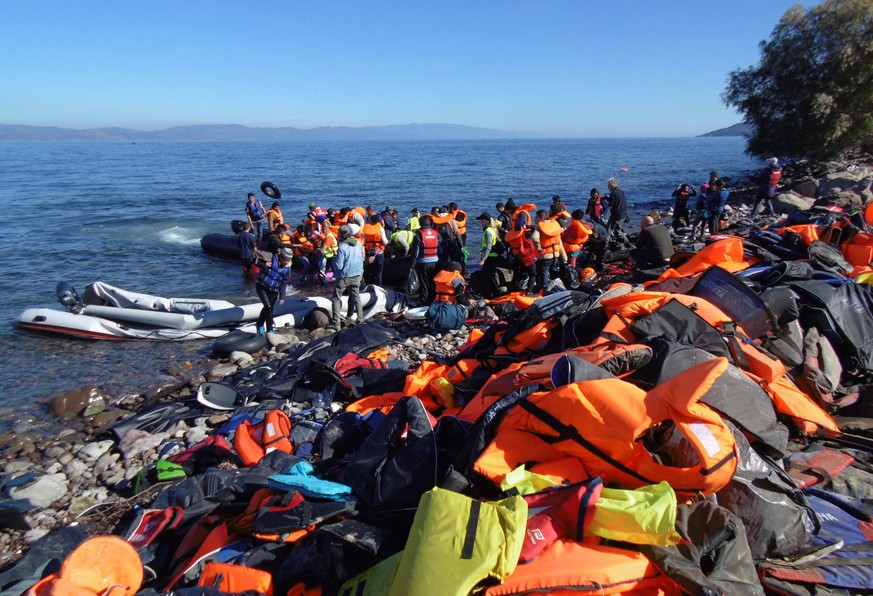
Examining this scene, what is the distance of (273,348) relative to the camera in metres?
8.84

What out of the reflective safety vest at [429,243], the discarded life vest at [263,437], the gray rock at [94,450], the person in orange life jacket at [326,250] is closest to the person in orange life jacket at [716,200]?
the reflective safety vest at [429,243]

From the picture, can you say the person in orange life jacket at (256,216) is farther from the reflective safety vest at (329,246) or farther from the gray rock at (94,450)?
the gray rock at (94,450)

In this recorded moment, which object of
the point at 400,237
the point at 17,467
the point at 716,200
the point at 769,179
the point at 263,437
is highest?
the point at 769,179

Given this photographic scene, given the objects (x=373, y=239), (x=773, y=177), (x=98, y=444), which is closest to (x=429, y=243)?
(x=373, y=239)

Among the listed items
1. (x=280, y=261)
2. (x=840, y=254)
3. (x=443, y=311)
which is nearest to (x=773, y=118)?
(x=840, y=254)

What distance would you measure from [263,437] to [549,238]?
6.38 metres

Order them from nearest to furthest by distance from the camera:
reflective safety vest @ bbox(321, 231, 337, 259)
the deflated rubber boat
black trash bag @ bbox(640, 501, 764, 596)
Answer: black trash bag @ bbox(640, 501, 764, 596) < the deflated rubber boat < reflective safety vest @ bbox(321, 231, 337, 259)

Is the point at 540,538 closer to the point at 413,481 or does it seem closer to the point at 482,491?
the point at 482,491

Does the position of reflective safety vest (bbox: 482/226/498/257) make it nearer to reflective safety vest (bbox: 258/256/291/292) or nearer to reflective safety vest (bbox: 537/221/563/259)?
reflective safety vest (bbox: 537/221/563/259)

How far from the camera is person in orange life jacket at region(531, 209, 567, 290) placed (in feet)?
31.0

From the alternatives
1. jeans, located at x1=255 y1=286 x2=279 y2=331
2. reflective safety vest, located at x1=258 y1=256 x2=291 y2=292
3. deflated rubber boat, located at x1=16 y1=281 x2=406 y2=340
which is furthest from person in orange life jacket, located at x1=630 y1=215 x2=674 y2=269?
jeans, located at x1=255 y1=286 x2=279 y2=331

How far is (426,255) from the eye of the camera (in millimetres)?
9984

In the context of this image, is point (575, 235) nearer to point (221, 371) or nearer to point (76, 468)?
point (221, 371)

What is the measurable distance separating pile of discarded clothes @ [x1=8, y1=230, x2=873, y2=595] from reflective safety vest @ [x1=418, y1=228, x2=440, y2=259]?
509 cm
